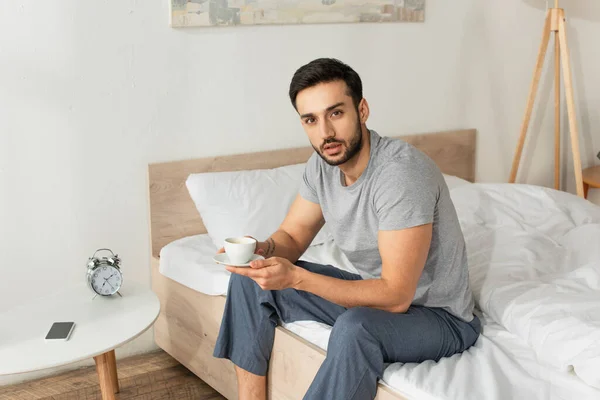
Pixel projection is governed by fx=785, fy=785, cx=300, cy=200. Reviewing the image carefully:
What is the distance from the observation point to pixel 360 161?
6.40 feet

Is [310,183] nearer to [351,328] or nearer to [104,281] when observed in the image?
[351,328]

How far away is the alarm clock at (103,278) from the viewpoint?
7.58 ft

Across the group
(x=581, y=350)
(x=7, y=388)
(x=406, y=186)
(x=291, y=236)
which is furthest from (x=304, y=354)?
(x=7, y=388)

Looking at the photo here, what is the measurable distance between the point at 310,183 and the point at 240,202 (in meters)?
0.57

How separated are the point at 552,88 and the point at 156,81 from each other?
2.05 m

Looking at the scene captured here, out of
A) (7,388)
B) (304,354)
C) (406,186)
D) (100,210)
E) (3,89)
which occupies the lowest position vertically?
(7,388)

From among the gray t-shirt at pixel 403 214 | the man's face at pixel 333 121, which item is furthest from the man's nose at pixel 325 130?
the gray t-shirt at pixel 403 214

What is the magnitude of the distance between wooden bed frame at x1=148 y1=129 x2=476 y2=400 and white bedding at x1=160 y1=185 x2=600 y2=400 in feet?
0.19

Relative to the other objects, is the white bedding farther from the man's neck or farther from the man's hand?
the man's neck

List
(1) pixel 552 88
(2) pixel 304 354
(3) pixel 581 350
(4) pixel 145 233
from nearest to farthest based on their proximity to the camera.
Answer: (3) pixel 581 350
(2) pixel 304 354
(4) pixel 145 233
(1) pixel 552 88

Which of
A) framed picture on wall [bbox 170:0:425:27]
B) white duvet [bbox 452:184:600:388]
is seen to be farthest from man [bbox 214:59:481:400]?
framed picture on wall [bbox 170:0:425:27]

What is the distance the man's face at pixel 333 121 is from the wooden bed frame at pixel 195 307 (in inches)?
19.7

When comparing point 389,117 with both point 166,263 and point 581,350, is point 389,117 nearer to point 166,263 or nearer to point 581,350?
point 166,263

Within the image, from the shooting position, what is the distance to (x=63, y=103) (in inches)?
97.5
